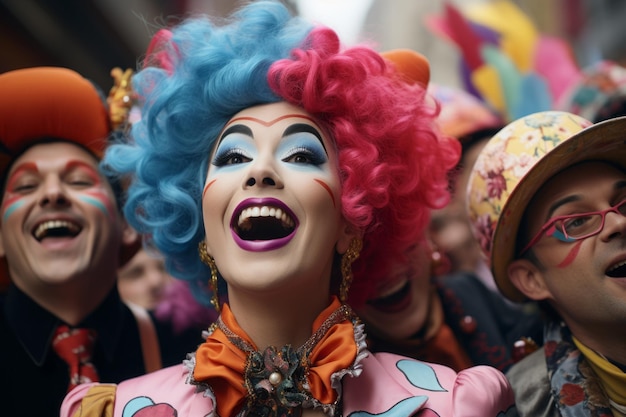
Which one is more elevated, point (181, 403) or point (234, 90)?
point (234, 90)

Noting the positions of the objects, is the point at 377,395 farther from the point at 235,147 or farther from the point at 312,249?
the point at 235,147

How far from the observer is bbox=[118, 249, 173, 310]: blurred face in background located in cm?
357

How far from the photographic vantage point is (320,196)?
1.91 m

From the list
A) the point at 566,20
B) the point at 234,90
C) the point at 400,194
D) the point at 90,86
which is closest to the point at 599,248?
the point at 400,194

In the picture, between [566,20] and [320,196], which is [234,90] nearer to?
[320,196]

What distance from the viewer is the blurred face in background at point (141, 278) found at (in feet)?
11.7

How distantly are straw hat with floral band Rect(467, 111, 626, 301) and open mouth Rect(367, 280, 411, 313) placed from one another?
385 millimetres

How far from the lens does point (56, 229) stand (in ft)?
7.52

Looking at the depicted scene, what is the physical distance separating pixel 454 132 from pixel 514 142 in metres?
1.23

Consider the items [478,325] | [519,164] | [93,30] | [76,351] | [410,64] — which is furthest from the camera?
[93,30]

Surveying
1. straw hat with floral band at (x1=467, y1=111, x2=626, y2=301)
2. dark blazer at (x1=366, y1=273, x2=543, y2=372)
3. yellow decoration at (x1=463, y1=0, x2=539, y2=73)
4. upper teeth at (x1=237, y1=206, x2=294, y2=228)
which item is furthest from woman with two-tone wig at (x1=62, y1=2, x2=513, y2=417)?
yellow decoration at (x1=463, y1=0, x2=539, y2=73)

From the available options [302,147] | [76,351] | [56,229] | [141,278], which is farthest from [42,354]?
[141,278]

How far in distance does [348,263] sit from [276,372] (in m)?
0.43

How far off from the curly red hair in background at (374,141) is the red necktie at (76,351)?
2.94 ft
